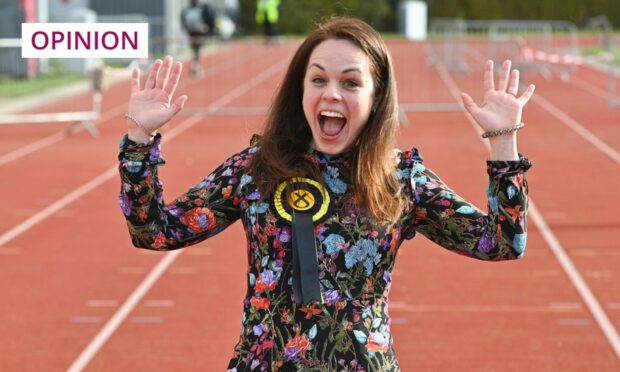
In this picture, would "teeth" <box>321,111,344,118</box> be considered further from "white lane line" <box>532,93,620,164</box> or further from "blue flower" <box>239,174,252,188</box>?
"white lane line" <box>532,93,620,164</box>

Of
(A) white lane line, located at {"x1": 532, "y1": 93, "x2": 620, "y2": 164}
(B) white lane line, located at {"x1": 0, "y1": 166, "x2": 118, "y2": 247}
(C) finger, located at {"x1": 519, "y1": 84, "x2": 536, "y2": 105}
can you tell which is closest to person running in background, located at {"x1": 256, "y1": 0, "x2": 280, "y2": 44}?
(A) white lane line, located at {"x1": 532, "y1": 93, "x2": 620, "y2": 164}

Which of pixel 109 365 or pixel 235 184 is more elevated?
pixel 235 184

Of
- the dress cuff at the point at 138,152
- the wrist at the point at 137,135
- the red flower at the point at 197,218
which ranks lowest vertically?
the red flower at the point at 197,218

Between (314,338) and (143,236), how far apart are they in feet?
1.55

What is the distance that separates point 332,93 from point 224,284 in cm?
582

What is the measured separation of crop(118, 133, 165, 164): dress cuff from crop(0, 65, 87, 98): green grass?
19.3 m

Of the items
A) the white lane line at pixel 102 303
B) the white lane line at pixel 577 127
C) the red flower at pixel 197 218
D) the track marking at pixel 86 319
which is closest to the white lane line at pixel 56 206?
the white lane line at pixel 102 303

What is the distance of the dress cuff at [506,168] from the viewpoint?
117 inches

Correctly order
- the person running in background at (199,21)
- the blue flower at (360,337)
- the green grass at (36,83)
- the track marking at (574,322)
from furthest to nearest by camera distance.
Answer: the person running in background at (199,21), the green grass at (36,83), the track marking at (574,322), the blue flower at (360,337)

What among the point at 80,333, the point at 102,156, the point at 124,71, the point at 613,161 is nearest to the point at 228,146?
the point at 102,156

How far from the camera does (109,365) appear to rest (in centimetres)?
681

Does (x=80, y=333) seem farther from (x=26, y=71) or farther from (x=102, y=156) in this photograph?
(x=26, y=71)

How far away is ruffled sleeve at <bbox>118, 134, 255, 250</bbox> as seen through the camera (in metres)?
2.98

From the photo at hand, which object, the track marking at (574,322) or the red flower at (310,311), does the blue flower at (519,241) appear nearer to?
the red flower at (310,311)
